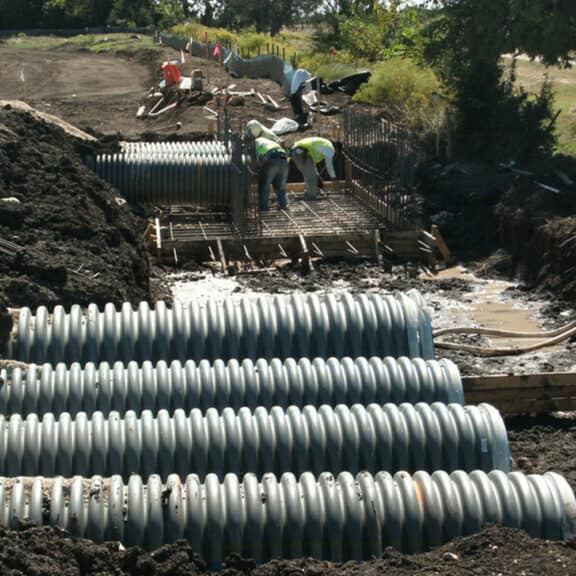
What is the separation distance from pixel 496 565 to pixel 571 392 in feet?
15.2

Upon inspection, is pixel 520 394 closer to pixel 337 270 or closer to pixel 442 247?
pixel 337 270

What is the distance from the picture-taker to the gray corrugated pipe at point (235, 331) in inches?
389

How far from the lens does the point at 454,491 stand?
6965 millimetres

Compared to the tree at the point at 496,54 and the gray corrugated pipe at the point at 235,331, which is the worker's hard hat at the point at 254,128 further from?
the gray corrugated pipe at the point at 235,331

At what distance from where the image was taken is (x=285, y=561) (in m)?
6.37

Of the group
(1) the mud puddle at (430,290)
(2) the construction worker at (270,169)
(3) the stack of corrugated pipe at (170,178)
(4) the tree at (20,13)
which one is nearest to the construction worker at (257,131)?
(2) the construction worker at (270,169)

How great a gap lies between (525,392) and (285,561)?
15.8 ft

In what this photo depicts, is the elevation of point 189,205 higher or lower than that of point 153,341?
lower

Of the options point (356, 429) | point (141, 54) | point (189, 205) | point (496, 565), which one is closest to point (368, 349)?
point (356, 429)

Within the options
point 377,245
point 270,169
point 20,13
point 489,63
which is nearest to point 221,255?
point 270,169

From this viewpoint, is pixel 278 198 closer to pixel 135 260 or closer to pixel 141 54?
pixel 135 260

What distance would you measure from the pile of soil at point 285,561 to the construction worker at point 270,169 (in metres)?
13.1

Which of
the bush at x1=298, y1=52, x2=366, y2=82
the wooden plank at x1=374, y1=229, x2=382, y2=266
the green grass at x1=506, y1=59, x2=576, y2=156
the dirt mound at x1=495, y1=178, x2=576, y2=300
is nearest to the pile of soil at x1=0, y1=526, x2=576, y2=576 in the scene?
the dirt mound at x1=495, y1=178, x2=576, y2=300

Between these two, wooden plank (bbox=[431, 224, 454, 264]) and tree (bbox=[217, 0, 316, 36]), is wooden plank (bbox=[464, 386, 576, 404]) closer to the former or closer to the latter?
wooden plank (bbox=[431, 224, 454, 264])
